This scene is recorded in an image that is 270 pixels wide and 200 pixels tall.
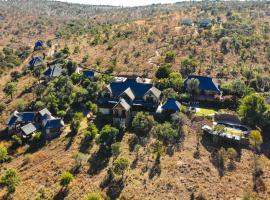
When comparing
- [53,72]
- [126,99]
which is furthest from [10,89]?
[126,99]

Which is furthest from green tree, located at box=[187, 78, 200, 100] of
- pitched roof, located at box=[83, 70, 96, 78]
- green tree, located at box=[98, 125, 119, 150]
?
pitched roof, located at box=[83, 70, 96, 78]

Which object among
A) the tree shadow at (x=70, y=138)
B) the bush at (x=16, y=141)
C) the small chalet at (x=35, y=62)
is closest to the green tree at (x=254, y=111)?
the tree shadow at (x=70, y=138)

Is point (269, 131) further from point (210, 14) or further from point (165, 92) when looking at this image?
point (210, 14)

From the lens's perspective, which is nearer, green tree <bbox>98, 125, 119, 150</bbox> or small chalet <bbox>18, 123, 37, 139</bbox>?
green tree <bbox>98, 125, 119, 150</bbox>

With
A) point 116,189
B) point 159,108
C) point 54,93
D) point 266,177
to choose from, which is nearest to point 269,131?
point 266,177

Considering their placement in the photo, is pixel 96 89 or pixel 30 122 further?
pixel 96 89

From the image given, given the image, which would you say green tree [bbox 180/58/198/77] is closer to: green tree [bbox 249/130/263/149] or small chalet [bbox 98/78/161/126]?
small chalet [bbox 98/78/161/126]

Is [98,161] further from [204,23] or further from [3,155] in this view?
[204,23]
